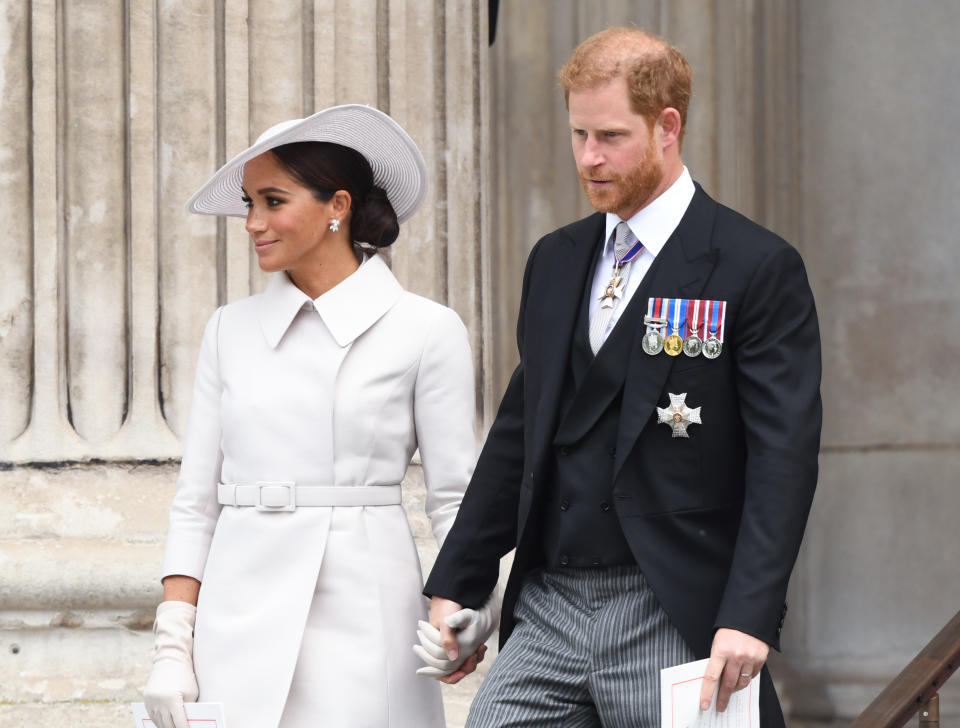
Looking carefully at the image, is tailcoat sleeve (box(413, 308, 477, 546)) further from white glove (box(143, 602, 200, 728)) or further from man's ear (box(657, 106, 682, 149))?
man's ear (box(657, 106, 682, 149))

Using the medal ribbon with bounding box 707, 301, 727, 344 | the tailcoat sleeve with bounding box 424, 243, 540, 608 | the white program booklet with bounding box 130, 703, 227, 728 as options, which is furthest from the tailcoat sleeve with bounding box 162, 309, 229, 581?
the medal ribbon with bounding box 707, 301, 727, 344

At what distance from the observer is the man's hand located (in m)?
2.30

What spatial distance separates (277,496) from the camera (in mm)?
2904

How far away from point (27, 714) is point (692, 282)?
103 inches

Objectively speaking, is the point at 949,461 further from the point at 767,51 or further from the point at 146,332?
the point at 146,332

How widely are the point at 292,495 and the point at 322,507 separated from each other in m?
0.06

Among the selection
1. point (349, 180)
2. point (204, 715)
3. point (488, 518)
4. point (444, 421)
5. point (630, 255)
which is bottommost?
point (204, 715)

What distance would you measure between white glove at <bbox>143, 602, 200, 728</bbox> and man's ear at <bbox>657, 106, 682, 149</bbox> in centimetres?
130

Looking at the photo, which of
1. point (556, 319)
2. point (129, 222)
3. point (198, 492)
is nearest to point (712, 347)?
point (556, 319)

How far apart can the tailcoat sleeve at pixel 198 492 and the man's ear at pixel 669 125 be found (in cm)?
106

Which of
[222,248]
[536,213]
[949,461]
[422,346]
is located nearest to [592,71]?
[422,346]

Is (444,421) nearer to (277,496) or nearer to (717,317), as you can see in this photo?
(277,496)

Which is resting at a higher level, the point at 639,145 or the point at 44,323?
the point at 639,145

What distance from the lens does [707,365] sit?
2.45m
